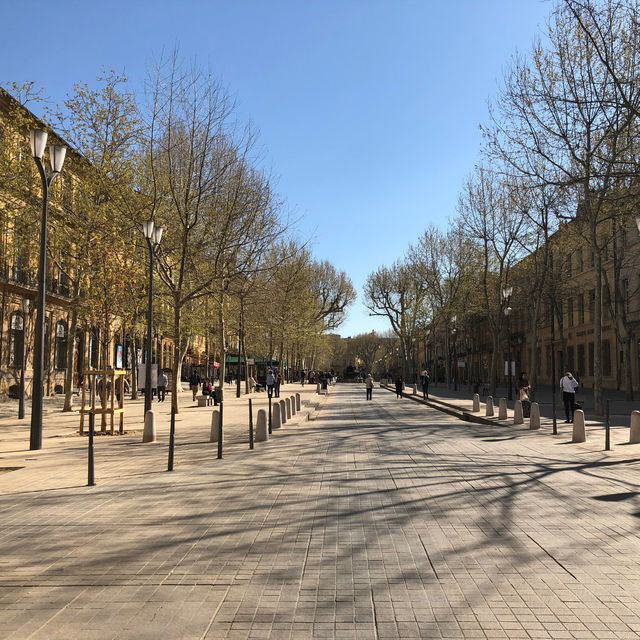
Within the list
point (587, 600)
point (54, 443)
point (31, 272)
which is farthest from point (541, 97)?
point (31, 272)

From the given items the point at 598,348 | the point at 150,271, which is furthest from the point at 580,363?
the point at 150,271

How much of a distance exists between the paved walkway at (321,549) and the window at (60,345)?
98.6 feet

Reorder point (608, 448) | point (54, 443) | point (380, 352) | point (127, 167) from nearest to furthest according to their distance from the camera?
point (608, 448) → point (54, 443) → point (127, 167) → point (380, 352)

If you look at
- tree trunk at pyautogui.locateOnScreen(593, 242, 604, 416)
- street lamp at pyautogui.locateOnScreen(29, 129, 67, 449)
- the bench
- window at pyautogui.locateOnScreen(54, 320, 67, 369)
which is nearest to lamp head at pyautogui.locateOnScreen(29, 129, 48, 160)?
street lamp at pyautogui.locateOnScreen(29, 129, 67, 449)

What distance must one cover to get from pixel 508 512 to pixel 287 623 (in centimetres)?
420

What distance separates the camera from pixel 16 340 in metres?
35.3

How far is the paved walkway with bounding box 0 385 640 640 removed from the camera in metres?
4.22

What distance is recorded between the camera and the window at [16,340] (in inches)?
1367

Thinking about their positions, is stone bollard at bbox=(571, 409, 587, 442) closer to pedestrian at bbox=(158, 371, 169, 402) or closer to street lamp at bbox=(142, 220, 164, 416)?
street lamp at bbox=(142, 220, 164, 416)

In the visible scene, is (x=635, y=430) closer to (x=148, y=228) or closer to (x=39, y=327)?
(x=39, y=327)

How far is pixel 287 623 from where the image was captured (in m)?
4.16

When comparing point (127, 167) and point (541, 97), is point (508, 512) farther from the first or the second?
point (127, 167)

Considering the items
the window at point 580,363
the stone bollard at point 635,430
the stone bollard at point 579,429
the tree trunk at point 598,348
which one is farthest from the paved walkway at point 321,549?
the window at point 580,363

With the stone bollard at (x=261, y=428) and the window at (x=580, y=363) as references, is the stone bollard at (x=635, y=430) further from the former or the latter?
the window at (x=580, y=363)
